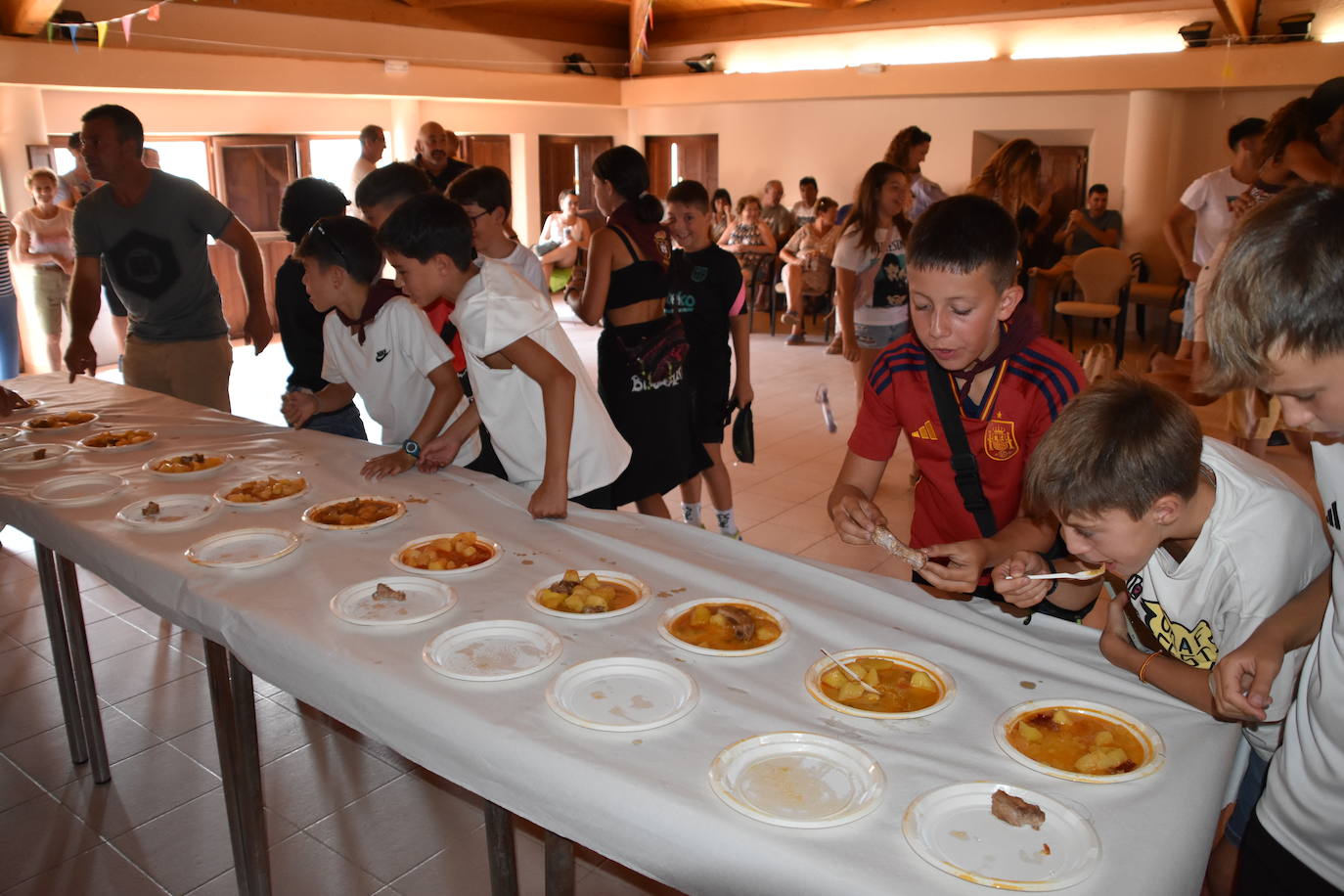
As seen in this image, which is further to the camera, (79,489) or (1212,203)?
(1212,203)

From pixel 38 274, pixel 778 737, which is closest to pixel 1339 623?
pixel 778 737

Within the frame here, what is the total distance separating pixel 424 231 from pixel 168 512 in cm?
90

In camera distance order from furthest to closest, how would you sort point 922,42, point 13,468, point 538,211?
point 538,211 → point 922,42 → point 13,468

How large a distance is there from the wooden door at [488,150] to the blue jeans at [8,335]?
6.57 meters

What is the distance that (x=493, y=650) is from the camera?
1620 mm

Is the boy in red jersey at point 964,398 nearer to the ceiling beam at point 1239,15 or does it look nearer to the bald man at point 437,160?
the bald man at point 437,160

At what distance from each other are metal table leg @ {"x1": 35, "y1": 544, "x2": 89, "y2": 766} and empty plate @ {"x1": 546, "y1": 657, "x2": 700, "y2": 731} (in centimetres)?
183

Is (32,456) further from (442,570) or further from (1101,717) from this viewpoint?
(1101,717)

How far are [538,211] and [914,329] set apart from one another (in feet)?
37.1

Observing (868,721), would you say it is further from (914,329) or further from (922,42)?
(922,42)

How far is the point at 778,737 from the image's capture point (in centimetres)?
134

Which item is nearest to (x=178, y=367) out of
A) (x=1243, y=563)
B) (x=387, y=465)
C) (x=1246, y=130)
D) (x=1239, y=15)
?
(x=387, y=465)

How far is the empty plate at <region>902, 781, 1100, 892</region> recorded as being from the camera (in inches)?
42.4

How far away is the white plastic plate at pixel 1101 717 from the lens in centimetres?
124
